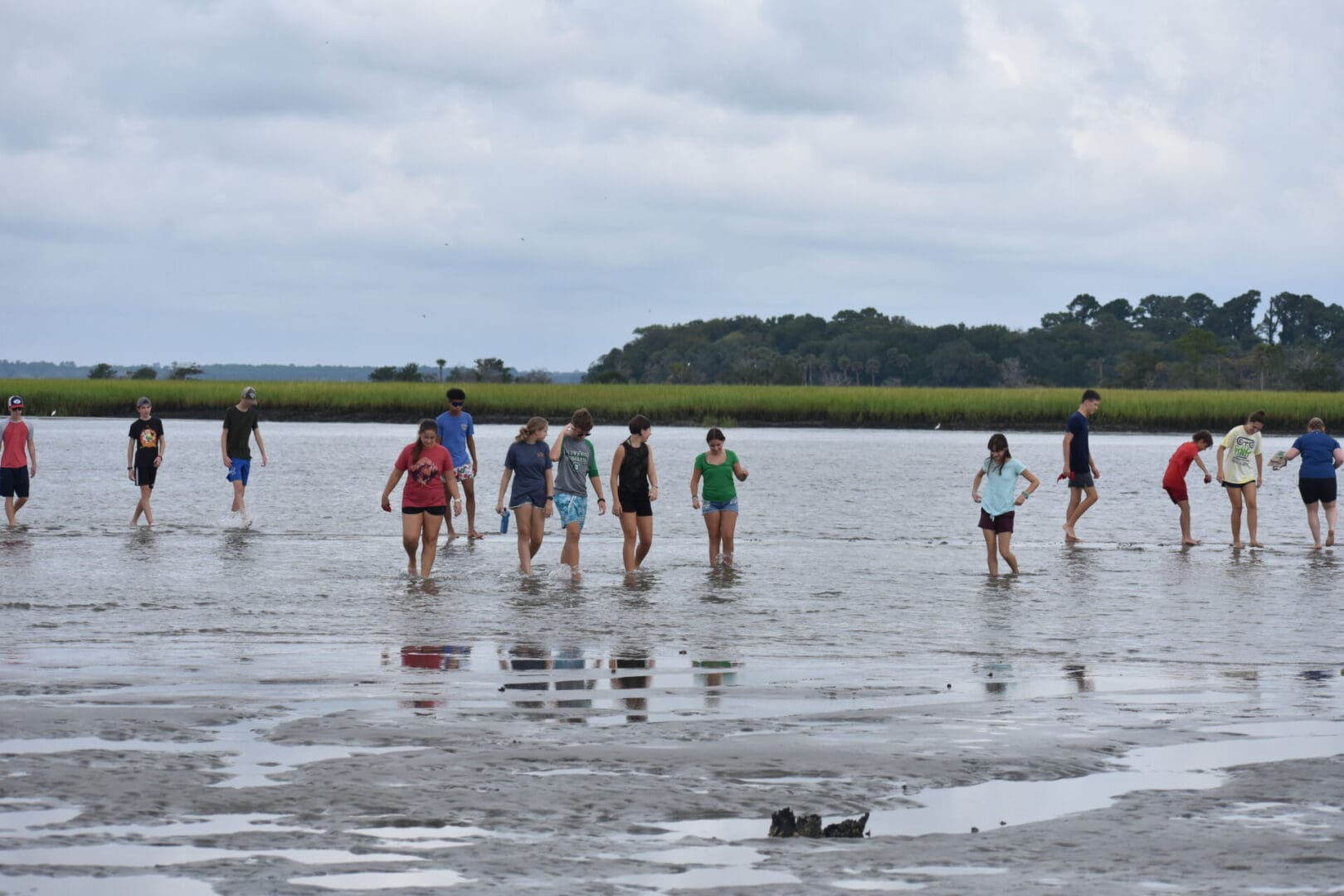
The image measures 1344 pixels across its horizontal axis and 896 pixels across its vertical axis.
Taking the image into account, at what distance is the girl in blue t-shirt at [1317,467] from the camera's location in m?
19.5

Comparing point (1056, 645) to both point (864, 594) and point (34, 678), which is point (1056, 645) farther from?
point (34, 678)

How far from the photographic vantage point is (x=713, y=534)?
16.7m

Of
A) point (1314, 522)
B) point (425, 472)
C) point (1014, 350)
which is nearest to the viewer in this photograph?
point (425, 472)

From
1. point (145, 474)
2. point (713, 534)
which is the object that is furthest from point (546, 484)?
point (145, 474)

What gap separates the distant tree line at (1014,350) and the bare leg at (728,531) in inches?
4531

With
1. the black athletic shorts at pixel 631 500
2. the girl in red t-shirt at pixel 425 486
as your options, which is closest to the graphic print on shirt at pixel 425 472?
the girl in red t-shirt at pixel 425 486

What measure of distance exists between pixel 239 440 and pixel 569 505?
624 centimetres

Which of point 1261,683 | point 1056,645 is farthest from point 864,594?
point 1261,683

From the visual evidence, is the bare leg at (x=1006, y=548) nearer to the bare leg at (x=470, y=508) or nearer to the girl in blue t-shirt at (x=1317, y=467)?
the girl in blue t-shirt at (x=1317, y=467)

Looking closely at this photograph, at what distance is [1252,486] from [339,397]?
6359 cm

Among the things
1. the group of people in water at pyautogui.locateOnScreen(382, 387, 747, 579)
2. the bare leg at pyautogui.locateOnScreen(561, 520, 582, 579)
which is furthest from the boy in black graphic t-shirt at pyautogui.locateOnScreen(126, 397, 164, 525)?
the bare leg at pyautogui.locateOnScreen(561, 520, 582, 579)

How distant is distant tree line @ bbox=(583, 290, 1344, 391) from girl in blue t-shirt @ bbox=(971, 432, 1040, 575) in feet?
377

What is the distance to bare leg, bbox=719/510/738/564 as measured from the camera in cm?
1656

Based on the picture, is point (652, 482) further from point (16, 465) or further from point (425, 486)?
→ point (16, 465)
